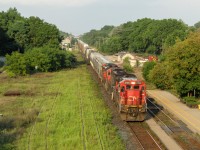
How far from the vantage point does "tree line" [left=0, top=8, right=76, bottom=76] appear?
194 feet

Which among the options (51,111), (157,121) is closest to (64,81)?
(51,111)

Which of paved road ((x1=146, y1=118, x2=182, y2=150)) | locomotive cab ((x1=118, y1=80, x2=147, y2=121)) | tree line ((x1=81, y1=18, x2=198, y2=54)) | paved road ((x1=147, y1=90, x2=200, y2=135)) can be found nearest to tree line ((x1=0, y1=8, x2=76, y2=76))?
paved road ((x1=147, y1=90, x2=200, y2=135))

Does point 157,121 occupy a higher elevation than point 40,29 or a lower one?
lower

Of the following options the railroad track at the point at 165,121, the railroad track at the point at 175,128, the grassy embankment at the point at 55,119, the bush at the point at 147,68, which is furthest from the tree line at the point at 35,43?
the railroad track at the point at 175,128

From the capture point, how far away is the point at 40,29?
7381 cm

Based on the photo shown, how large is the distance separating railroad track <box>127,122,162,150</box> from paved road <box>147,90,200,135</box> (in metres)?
3.75

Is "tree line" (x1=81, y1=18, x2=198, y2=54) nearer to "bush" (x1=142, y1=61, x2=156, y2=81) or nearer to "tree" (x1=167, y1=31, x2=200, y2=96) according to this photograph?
"bush" (x1=142, y1=61, x2=156, y2=81)

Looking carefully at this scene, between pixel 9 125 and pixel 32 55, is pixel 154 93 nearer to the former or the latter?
pixel 9 125

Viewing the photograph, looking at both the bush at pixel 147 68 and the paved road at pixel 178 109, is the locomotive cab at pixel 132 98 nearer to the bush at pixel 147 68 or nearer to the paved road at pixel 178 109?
the paved road at pixel 178 109

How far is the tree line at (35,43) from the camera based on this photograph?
5903 centimetres

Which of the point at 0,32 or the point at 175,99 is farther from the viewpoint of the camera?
the point at 0,32

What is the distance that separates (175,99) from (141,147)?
18238 millimetres

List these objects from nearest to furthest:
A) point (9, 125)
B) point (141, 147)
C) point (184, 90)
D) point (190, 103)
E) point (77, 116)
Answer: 1. point (141, 147)
2. point (9, 125)
3. point (77, 116)
4. point (190, 103)
5. point (184, 90)

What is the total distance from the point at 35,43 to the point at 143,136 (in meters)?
56.2
